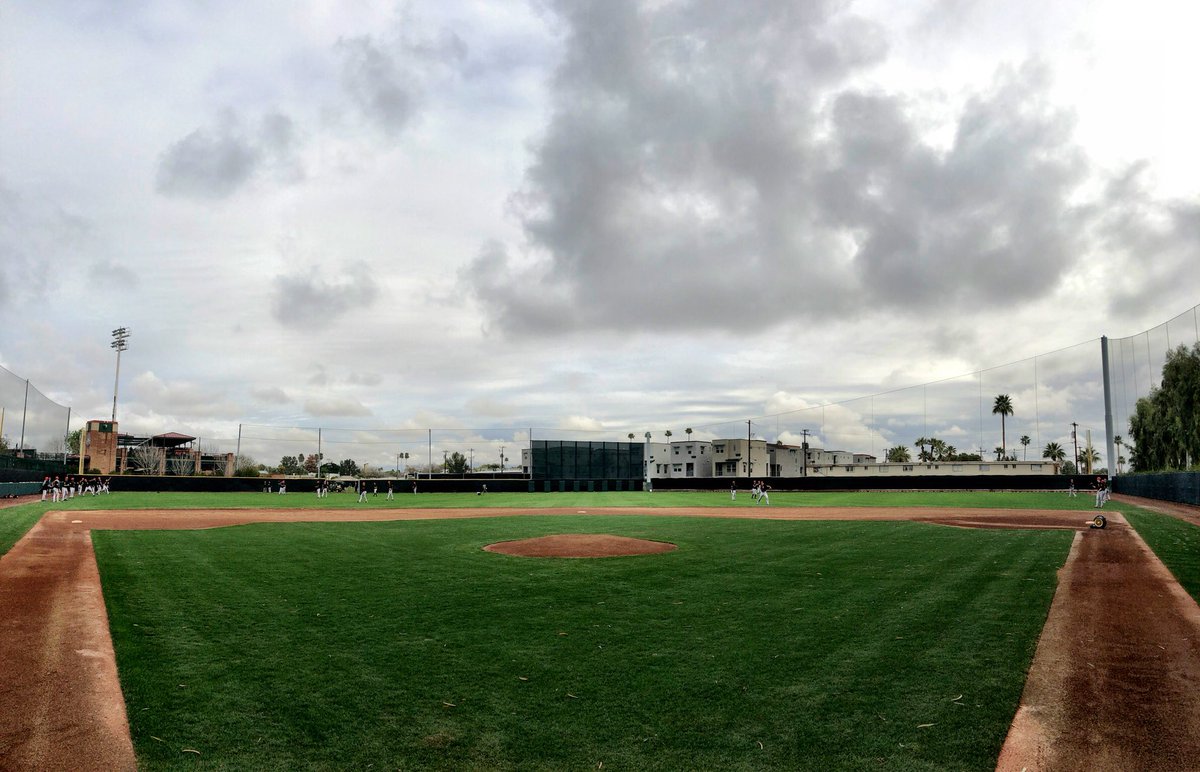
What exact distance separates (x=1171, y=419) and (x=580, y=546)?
4702 centimetres

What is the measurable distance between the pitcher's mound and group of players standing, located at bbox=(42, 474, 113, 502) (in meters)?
32.6

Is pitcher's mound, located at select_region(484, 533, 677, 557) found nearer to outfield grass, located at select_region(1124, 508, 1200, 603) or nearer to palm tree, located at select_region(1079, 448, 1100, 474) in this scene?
outfield grass, located at select_region(1124, 508, 1200, 603)

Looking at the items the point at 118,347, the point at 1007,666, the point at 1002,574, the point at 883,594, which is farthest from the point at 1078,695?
the point at 118,347

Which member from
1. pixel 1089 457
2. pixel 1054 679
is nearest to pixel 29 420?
pixel 1054 679

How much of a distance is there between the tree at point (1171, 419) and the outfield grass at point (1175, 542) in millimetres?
17530

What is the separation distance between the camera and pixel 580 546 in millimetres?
16000

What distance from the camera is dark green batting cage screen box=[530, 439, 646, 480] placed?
7494 centimetres

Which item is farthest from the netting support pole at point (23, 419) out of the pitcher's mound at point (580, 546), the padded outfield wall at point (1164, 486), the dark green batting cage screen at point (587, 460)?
the padded outfield wall at point (1164, 486)

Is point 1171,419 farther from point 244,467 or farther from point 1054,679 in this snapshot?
point 244,467

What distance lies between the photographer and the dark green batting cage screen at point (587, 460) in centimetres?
7494

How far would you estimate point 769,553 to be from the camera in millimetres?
14602

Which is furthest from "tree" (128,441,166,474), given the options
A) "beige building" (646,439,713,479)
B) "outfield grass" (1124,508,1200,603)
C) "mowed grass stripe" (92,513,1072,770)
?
"outfield grass" (1124,508,1200,603)

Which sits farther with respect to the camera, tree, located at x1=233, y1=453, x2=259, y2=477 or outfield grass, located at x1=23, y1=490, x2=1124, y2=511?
tree, located at x1=233, y1=453, x2=259, y2=477

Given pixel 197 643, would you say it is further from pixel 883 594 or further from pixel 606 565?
pixel 883 594
